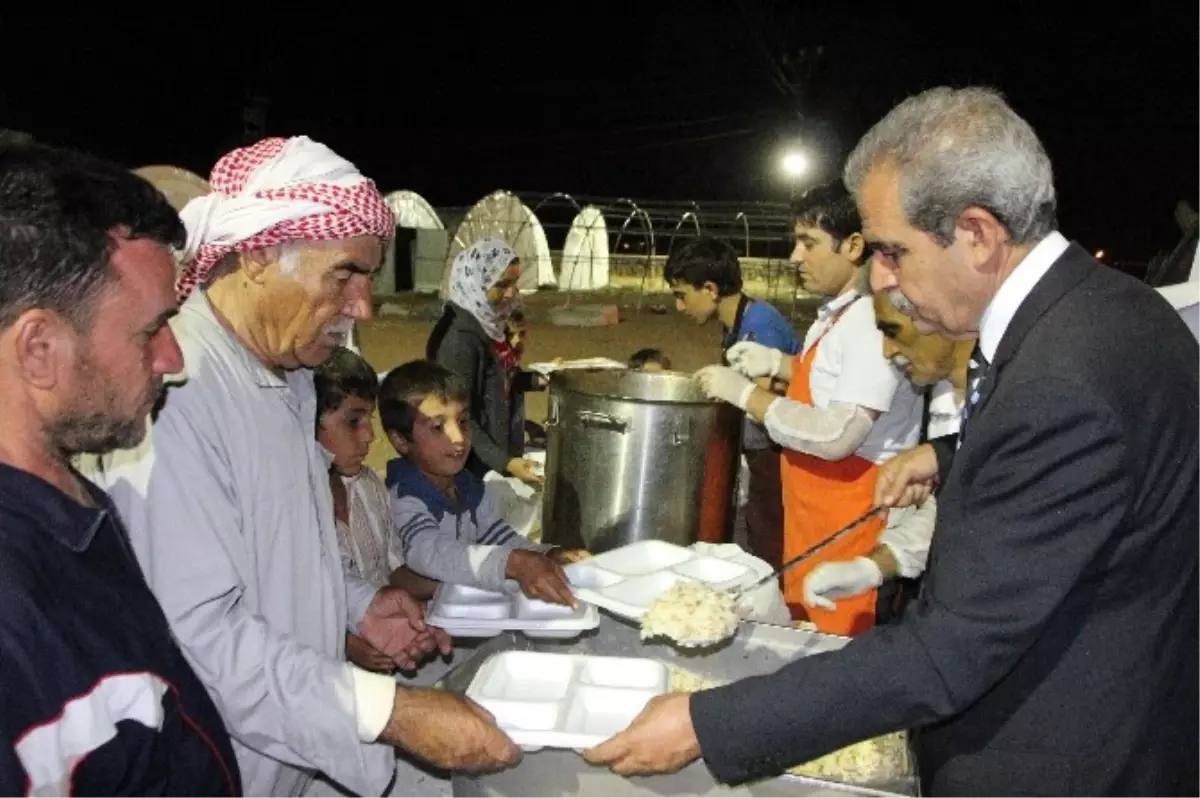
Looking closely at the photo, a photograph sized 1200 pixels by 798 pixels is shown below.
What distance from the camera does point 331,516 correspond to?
6.81 feet

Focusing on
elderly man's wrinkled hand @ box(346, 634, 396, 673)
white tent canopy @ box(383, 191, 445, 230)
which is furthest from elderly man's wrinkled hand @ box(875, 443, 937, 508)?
white tent canopy @ box(383, 191, 445, 230)

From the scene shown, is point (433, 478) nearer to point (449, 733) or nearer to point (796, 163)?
point (449, 733)

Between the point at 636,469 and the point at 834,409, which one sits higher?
the point at 834,409

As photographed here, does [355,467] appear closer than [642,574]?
No

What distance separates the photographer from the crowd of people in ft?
4.18

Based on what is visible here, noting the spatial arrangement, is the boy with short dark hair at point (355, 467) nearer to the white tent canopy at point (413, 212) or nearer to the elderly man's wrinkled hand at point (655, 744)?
the elderly man's wrinkled hand at point (655, 744)

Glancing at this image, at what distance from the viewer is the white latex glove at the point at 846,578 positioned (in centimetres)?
308

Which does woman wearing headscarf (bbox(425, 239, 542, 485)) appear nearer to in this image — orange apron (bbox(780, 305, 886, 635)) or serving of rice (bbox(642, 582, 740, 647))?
orange apron (bbox(780, 305, 886, 635))

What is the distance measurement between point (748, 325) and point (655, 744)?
3.49 meters

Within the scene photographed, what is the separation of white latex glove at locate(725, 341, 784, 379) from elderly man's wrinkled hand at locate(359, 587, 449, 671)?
2.36m

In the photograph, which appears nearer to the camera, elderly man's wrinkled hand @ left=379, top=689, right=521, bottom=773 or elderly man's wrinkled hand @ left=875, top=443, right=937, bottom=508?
elderly man's wrinkled hand @ left=379, top=689, right=521, bottom=773

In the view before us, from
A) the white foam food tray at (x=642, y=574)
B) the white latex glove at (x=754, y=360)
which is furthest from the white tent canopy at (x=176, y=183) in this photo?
the white latex glove at (x=754, y=360)

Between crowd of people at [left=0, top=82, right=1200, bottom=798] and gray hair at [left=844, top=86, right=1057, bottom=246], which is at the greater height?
gray hair at [left=844, top=86, right=1057, bottom=246]

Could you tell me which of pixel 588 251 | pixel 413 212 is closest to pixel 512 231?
pixel 413 212
